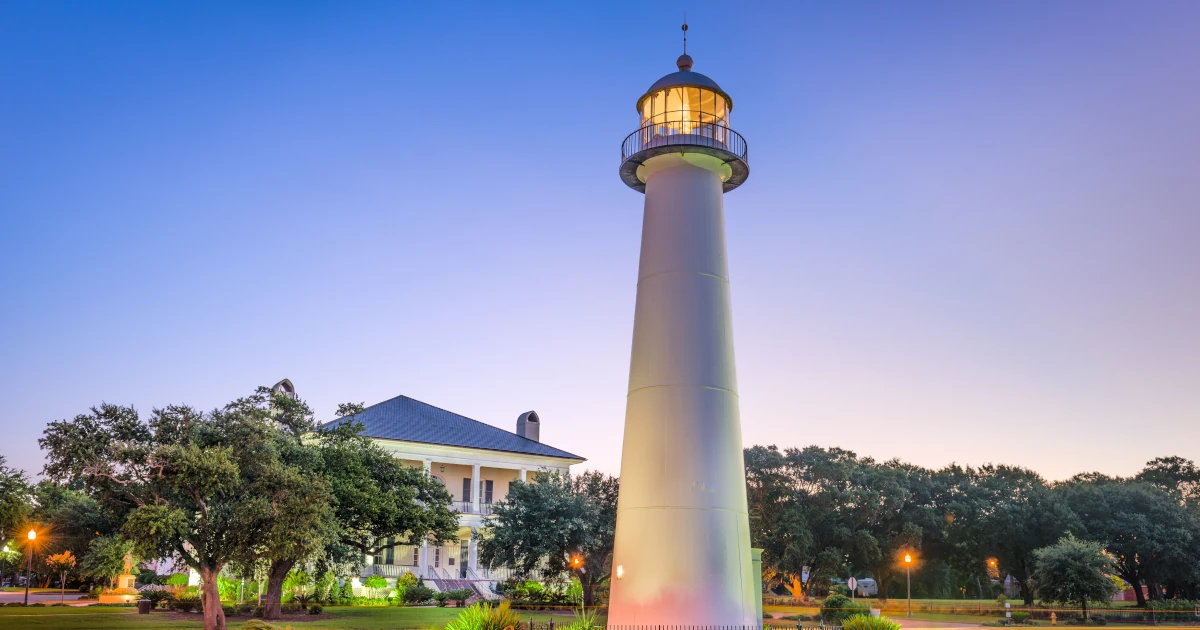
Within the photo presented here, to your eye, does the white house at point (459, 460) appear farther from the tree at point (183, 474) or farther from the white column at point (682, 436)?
the white column at point (682, 436)

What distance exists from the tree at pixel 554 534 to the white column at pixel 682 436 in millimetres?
22160

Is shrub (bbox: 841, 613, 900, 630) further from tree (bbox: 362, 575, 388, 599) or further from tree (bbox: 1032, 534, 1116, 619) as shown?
tree (bbox: 362, 575, 388, 599)

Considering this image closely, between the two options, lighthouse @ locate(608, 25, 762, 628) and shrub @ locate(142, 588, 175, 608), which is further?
shrub @ locate(142, 588, 175, 608)

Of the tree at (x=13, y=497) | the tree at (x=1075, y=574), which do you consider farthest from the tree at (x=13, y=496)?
the tree at (x=1075, y=574)

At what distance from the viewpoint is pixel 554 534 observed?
4259cm

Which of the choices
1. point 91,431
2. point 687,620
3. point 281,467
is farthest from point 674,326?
point 91,431

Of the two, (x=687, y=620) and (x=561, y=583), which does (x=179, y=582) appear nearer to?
(x=561, y=583)

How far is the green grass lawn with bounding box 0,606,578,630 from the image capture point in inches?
1171

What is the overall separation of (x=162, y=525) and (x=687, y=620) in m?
14.7

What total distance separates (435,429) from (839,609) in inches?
1185

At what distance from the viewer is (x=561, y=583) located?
45.7 metres

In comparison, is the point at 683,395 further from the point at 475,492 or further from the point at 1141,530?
the point at 1141,530

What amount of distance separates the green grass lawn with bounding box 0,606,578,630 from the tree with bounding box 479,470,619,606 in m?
4.27

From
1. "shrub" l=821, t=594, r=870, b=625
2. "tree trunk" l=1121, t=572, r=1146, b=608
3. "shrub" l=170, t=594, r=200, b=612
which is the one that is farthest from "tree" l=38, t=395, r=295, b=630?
"tree trunk" l=1121, t=572, r=1146, b=608
